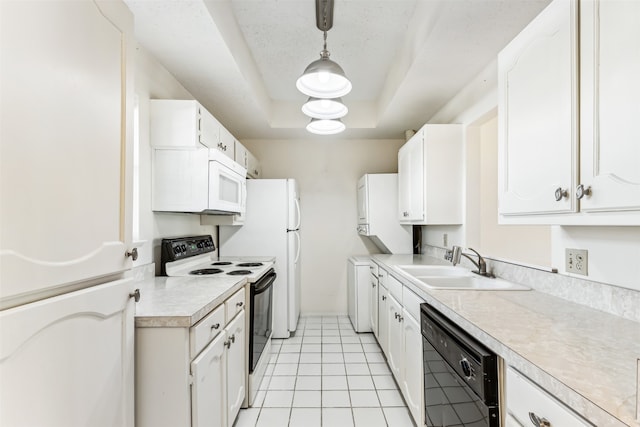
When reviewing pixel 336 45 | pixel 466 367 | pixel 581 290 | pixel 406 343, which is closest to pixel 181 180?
pixel 336 45

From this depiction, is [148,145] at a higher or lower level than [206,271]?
higher

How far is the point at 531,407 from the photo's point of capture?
0.84 metres

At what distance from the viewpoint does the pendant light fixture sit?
1819 millimetres

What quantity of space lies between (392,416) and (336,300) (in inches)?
86.6

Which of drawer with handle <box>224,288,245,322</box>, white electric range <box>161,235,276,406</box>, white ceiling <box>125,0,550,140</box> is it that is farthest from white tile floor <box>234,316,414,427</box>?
white ceiling <box>125,0,550,140</box>

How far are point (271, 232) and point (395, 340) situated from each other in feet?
5.59

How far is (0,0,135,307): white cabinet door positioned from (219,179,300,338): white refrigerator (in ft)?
7.68

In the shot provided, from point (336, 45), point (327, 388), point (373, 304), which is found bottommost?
point (327, 388)

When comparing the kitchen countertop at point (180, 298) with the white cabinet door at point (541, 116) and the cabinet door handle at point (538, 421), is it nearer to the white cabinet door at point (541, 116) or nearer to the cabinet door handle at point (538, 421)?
the cabinet door handle at point (538, 421)

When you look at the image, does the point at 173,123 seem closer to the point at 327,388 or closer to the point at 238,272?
the point at 238,272

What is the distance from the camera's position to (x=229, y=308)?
5.88 ft

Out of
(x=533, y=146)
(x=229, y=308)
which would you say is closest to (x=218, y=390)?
(x=229, y=308)

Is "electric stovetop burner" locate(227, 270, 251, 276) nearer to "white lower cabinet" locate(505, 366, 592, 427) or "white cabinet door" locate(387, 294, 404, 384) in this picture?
"white cabinet door" locate(387, 294, 404, 384)

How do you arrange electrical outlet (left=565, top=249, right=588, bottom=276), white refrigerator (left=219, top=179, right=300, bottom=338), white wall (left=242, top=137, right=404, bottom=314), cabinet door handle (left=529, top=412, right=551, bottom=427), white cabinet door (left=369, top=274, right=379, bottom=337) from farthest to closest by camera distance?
white wall (left=242, top=137, right=404, bottom=314)
white refrigerator (left=219, top=179, right=300, bottom=338)
white cabinet door (left=369, top=274, right=379, bottom=337)
electrical outlet (left=565, top=249, right=588, bottom=276)
cabinet door handle (left=529, top=412, right=551, bottom=427)
